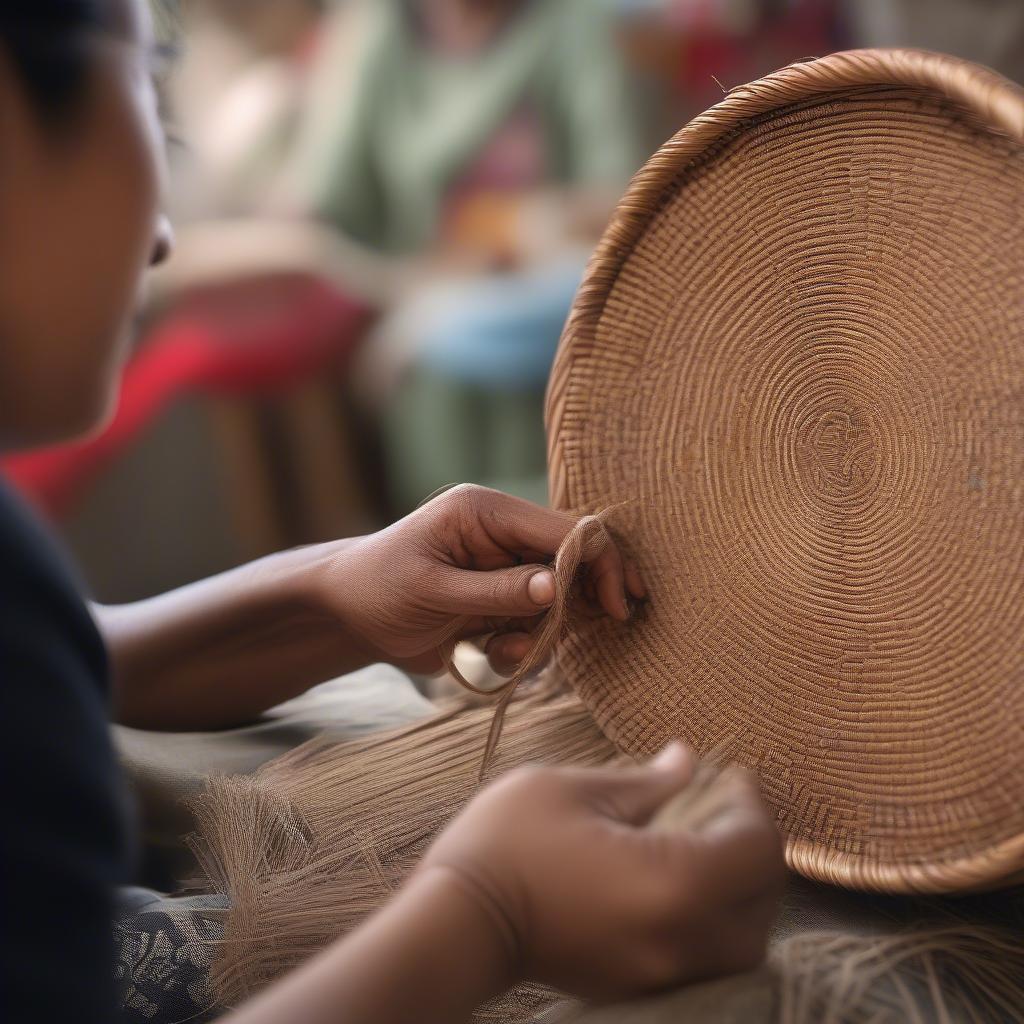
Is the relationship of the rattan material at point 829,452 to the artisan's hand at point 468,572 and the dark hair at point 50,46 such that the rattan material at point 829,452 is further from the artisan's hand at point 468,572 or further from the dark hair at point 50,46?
the dark hair at point 50,46

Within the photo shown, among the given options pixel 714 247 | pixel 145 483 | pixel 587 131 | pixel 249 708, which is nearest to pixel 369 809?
pixel 249 708

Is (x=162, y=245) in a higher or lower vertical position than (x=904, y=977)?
higher

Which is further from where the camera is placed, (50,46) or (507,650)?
(507,650)

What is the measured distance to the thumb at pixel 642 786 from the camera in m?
0.53

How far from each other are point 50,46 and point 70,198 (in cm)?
6

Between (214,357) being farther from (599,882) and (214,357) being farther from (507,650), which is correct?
(599,882)

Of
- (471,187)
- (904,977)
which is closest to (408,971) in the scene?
(904,977)

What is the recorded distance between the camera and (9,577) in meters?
0.46

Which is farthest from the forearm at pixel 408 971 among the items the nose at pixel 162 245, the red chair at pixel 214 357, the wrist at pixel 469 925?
the red chair at pixel 214 357

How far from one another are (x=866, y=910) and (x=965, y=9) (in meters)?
1.87

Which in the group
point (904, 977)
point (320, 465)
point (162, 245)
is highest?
point (162, 245)

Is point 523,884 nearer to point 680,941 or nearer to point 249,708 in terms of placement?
point 680,941

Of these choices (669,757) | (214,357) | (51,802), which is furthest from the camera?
(214,357)

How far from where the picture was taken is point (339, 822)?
2.52 ft
